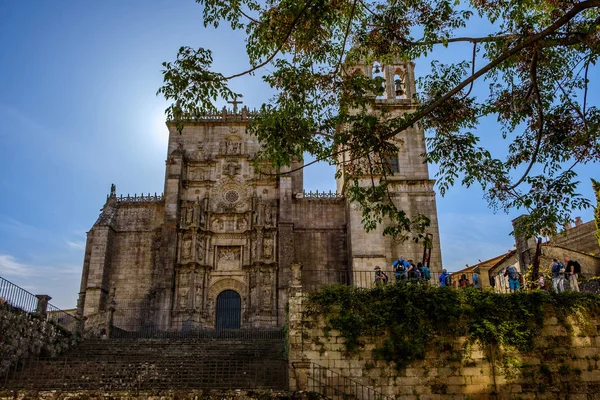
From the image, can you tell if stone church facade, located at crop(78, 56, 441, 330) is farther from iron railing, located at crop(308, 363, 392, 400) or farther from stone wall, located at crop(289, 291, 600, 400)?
iron railing, located at crop(308, 363, 392, 400)

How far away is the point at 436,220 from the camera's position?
2378 cm

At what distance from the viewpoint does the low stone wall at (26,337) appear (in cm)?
1408

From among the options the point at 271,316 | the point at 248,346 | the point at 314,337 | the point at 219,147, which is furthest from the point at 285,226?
the point at 314,337

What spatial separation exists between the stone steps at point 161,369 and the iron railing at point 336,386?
0.82m

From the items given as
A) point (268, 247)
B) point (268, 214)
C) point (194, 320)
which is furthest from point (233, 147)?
point (194, 320)

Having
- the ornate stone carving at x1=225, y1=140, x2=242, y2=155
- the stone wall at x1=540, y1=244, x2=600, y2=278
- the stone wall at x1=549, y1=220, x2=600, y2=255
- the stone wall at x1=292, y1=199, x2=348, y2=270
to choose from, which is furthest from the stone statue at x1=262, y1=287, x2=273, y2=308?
the stone wall at x1=549, y1=220, x2=600, y2=255

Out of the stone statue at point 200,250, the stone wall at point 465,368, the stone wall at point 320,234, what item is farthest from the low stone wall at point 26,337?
the stone wall at point 320,234

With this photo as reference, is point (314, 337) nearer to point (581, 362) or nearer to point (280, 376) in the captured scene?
point (280, 376)

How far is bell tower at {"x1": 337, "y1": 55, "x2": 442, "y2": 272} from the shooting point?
22609mm

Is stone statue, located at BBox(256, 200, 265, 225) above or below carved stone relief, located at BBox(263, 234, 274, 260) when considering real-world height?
above

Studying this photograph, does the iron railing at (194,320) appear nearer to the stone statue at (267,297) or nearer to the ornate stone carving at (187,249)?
the stone statue at (267,297)

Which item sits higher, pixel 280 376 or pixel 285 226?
pixel 285 226

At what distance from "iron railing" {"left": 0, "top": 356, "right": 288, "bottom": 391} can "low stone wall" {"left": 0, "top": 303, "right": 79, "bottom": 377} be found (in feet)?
1.20

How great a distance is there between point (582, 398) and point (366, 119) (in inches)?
369
